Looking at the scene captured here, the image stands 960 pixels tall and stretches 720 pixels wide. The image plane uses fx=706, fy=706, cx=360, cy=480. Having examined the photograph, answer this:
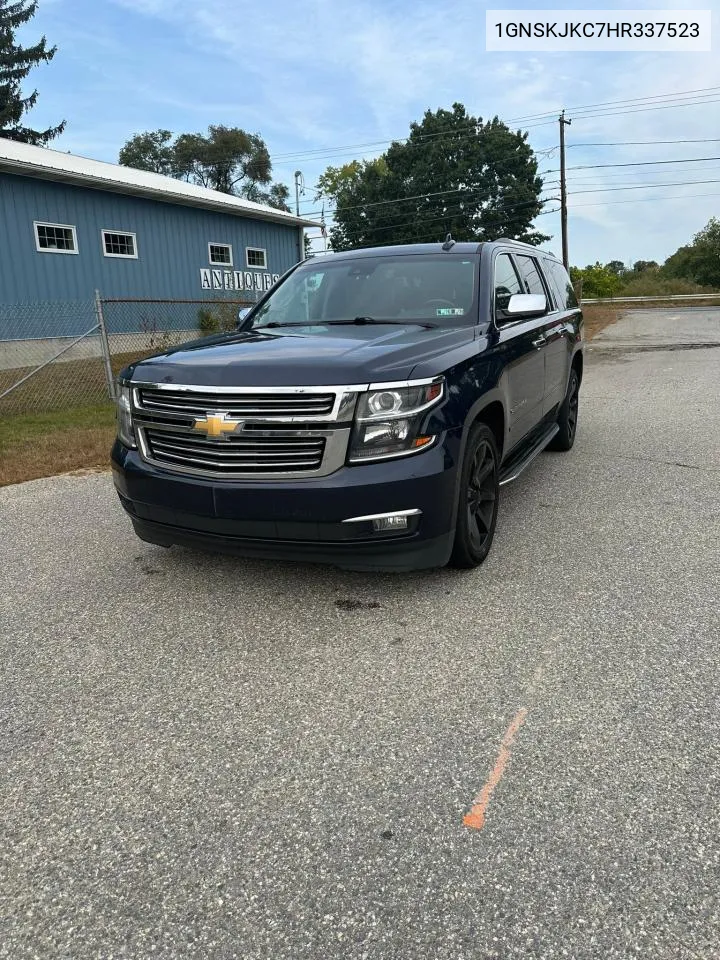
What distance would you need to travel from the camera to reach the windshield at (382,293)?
4398 millimetres

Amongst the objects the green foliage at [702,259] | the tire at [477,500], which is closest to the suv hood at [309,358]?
the tire at [477,500]

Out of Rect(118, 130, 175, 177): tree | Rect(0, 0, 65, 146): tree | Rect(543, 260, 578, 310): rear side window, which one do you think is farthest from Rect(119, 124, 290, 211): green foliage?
Rect(543, 260, 578, 310): rear side window

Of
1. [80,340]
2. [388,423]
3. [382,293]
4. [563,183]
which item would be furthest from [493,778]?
[563,183]

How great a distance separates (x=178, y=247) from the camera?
21438 mm

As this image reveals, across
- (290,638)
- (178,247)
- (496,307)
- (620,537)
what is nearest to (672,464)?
(620,537)

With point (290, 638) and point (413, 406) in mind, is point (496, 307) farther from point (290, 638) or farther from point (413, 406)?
point (290, 638)

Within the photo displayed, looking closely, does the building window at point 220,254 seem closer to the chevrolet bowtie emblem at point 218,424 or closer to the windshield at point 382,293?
the windshield at point 382,293

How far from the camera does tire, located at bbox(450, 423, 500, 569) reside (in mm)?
3611

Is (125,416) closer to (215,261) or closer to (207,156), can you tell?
(215,261)

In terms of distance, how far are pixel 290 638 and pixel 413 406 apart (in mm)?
1205

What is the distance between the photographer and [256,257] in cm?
2459

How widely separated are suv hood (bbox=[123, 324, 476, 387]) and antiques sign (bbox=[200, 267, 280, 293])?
18780 millimetres

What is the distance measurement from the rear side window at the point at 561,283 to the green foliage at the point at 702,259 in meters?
70.2

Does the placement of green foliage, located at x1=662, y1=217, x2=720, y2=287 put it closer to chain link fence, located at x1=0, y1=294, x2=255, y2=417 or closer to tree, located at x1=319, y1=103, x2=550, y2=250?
tree, located at x1=319, y1=103, x2=550, y2=250
